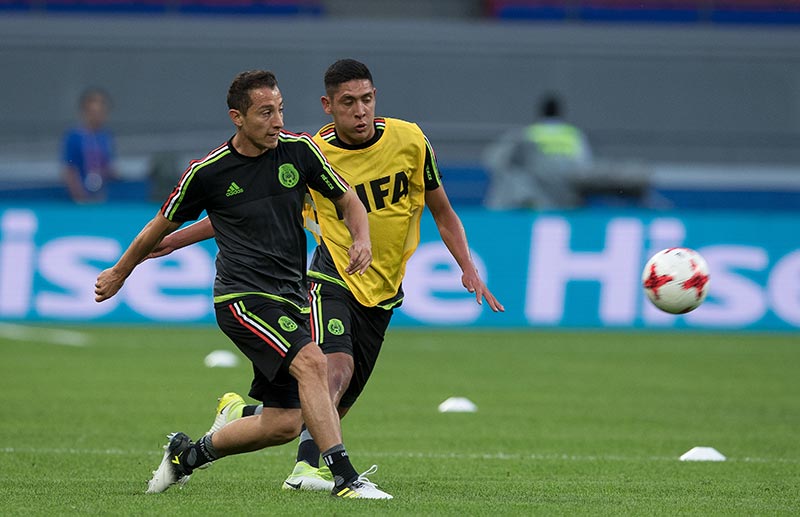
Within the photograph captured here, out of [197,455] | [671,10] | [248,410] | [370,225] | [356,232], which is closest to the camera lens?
[356,232]

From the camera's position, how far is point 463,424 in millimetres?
10211

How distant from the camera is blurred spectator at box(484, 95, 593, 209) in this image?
21172 mm

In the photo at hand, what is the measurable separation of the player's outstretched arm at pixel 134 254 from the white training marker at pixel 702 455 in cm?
369

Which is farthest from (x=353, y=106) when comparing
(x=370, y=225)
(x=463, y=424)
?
(x=463, y=424)

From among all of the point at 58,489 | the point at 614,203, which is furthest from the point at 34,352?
the point at 614,203

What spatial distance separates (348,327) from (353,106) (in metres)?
1.19

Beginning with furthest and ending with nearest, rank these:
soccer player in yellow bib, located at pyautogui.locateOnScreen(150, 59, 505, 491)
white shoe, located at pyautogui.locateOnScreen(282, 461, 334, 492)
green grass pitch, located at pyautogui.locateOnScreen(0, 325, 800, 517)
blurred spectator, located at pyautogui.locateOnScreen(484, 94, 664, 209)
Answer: blurred spectator, located at pyautogui.locateOnScreen(484, 94, 664, 209)
soccer player in yellow bib, located at pyautogui.locateOnScreen(150, 59, 505, 491)
white shoe, located at pyautogui.locateOnScreen(282, 461, 334, 492)
green grass pitch, located at pyautogui.locateOnScreen(0, 325, 800, 517)

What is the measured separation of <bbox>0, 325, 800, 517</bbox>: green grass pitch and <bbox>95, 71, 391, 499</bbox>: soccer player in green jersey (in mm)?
279

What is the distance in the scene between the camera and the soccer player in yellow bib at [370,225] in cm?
745

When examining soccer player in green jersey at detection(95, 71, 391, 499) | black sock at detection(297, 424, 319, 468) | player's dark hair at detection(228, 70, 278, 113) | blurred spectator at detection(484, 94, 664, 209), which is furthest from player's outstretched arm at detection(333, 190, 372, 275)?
blurred spectator at detection(484, 94, 664, 209)

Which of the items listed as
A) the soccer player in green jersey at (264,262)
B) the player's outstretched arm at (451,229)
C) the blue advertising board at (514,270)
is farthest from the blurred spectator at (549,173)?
the soccer player in green jersey at (264,262)

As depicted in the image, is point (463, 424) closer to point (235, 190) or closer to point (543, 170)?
point (235, 190)

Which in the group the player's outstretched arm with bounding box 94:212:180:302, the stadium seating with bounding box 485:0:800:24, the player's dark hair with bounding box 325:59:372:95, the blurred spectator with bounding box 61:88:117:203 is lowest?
the player's outstretched arm with bounding box 94:212:180:302

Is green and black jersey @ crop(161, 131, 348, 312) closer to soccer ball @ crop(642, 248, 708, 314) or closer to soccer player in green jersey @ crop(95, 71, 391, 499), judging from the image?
soccer player in green jersey @ crop(95, 71, 391, 499)
